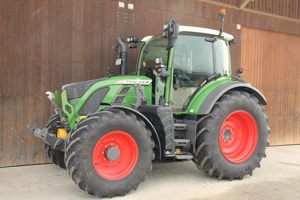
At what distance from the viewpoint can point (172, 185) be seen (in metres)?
4.92

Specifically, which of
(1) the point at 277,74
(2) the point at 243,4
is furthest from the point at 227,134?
(1) the point at 277,74

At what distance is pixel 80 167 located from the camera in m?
3.98

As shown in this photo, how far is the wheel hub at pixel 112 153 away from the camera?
430 centimetres

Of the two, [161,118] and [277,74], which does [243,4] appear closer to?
[277,74]

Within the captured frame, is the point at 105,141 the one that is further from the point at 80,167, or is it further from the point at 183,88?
the point at 183,88

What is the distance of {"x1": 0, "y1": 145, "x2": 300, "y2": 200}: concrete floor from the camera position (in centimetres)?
438

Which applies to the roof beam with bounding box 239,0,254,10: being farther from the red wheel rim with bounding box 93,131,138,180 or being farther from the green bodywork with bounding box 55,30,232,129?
the red wheel rim with bounding box 93,131,138,180

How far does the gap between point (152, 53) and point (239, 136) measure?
1.89 meters

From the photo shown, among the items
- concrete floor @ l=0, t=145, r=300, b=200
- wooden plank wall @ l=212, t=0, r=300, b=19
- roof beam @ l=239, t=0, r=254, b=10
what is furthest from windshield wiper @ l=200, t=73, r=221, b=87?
roof beam @ l=239, t=0, r=254, b=10

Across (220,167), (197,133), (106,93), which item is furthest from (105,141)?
(220,167)

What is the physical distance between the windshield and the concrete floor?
1.71 m

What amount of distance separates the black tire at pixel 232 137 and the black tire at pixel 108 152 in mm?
912

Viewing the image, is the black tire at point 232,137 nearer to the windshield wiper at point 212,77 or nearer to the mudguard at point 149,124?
the windshield wiper at point 212,77

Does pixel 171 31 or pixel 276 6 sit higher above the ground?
pixel 276 6
